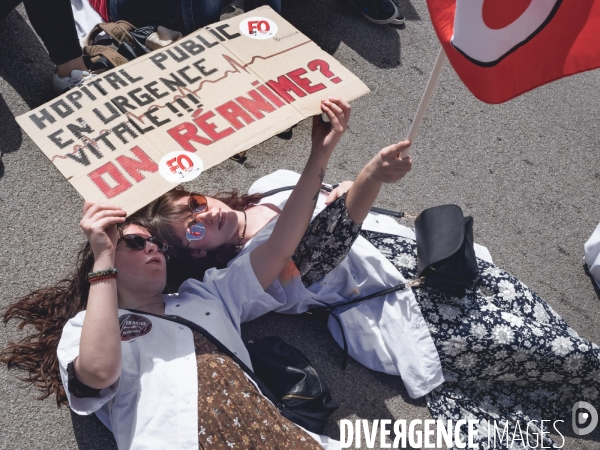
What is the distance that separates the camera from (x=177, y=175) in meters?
1.69

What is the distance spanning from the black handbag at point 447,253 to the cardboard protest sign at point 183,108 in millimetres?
606

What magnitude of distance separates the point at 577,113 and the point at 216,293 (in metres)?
2.82

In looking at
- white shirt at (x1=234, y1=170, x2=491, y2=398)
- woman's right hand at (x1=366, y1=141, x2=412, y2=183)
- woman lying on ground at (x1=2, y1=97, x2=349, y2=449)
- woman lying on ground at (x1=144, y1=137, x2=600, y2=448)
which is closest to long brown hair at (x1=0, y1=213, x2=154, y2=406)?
woman lying on ground at (x1=2, y1=97, x2=349, y2=449)

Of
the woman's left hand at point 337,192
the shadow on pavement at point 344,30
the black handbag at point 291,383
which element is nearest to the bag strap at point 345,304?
the black handbag at point 291,383

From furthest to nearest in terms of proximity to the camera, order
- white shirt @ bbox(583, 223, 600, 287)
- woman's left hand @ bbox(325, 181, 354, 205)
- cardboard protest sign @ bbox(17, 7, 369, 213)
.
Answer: white shirt @ bbox(583, 223, 600, 287), woman's left hand @ bbox(325, 181, 354, 205), cardboard protest sign @ bbox(17, 7, 369, 213)

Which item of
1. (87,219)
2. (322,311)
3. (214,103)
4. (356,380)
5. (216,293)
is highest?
(214,103)

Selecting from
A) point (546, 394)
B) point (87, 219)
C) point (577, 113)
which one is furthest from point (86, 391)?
point (577, 113)

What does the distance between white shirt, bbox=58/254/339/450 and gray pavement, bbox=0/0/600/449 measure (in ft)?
1.35

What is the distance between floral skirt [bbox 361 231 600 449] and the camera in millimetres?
2154

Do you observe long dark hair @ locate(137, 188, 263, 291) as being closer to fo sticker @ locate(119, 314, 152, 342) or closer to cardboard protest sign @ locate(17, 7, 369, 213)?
fo sticker @ locate(119, 314, 152, 342)

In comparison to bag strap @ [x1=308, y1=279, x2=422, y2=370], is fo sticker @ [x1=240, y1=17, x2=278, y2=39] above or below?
above

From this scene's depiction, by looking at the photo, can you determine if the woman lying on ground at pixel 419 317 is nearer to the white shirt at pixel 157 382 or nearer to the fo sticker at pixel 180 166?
the white shirt at pixel 157 382

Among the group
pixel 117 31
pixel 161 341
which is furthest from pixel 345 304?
pixel 117 31

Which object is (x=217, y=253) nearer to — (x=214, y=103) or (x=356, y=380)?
(x=214, y=103)
